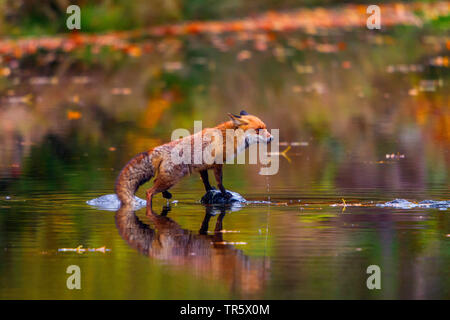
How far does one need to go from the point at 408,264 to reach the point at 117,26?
27912mm

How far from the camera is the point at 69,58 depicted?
96.9 feet

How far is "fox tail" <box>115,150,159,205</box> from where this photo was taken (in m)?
11.2

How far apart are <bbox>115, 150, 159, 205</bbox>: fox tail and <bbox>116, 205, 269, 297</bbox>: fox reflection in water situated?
0.43m

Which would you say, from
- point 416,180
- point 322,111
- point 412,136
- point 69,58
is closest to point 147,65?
point 69,58

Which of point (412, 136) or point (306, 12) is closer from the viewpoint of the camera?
point (412, 136)

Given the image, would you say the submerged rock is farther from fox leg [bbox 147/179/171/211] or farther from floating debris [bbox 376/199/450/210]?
floating debris [bbox 376/199/450/210]

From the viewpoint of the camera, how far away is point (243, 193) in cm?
1189

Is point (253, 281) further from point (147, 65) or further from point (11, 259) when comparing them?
point (147, 65)

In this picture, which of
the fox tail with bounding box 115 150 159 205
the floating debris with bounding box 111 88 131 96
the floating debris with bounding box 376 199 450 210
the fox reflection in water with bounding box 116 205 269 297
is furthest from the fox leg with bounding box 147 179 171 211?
the floating debris with bounding box 111 88 131 96

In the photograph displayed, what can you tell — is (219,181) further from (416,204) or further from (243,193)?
(416,204)

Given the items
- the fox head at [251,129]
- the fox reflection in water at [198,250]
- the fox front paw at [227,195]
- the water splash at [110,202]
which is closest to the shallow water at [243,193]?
the fox reflection in water at [198,250]

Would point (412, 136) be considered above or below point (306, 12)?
below

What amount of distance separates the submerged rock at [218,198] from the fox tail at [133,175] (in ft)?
1.92
